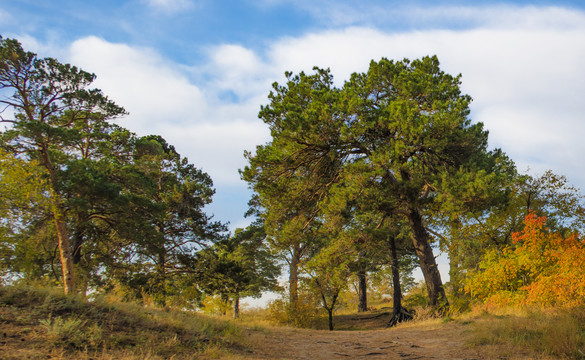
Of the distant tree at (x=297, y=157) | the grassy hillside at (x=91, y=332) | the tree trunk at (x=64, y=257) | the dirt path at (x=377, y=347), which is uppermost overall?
the distant tree at (x=297, y=157)

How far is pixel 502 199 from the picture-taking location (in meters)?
11.7

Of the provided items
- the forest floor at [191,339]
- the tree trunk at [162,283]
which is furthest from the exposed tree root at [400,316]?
the tree trunk at [162,283]

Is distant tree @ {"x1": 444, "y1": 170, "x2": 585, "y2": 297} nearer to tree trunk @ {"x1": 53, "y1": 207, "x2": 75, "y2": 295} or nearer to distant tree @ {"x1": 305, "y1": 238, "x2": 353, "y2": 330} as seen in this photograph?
distant tree @ {"x1": 305, "y1": 238, "x2": 353, "y2": 330}

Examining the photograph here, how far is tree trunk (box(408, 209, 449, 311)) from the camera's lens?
1459 centimetres

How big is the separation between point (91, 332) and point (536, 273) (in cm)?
1277

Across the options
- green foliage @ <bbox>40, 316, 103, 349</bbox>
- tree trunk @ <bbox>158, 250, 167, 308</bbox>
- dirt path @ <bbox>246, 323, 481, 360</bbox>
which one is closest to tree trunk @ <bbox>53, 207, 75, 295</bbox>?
tree trunk @ <bbox>158, 250, 167, 308</bbox>

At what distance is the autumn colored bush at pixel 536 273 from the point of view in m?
8.61

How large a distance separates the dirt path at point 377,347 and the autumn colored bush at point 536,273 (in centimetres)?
241

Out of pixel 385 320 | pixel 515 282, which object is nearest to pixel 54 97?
pixel 515 282

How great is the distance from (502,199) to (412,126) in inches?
165

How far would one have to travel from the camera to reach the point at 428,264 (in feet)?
48.7

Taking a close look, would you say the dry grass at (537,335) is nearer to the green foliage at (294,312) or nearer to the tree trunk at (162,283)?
the green foliage at (294,312)

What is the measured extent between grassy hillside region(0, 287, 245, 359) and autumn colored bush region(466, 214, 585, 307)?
8.64 m

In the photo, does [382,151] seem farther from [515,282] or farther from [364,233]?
[515,282]
